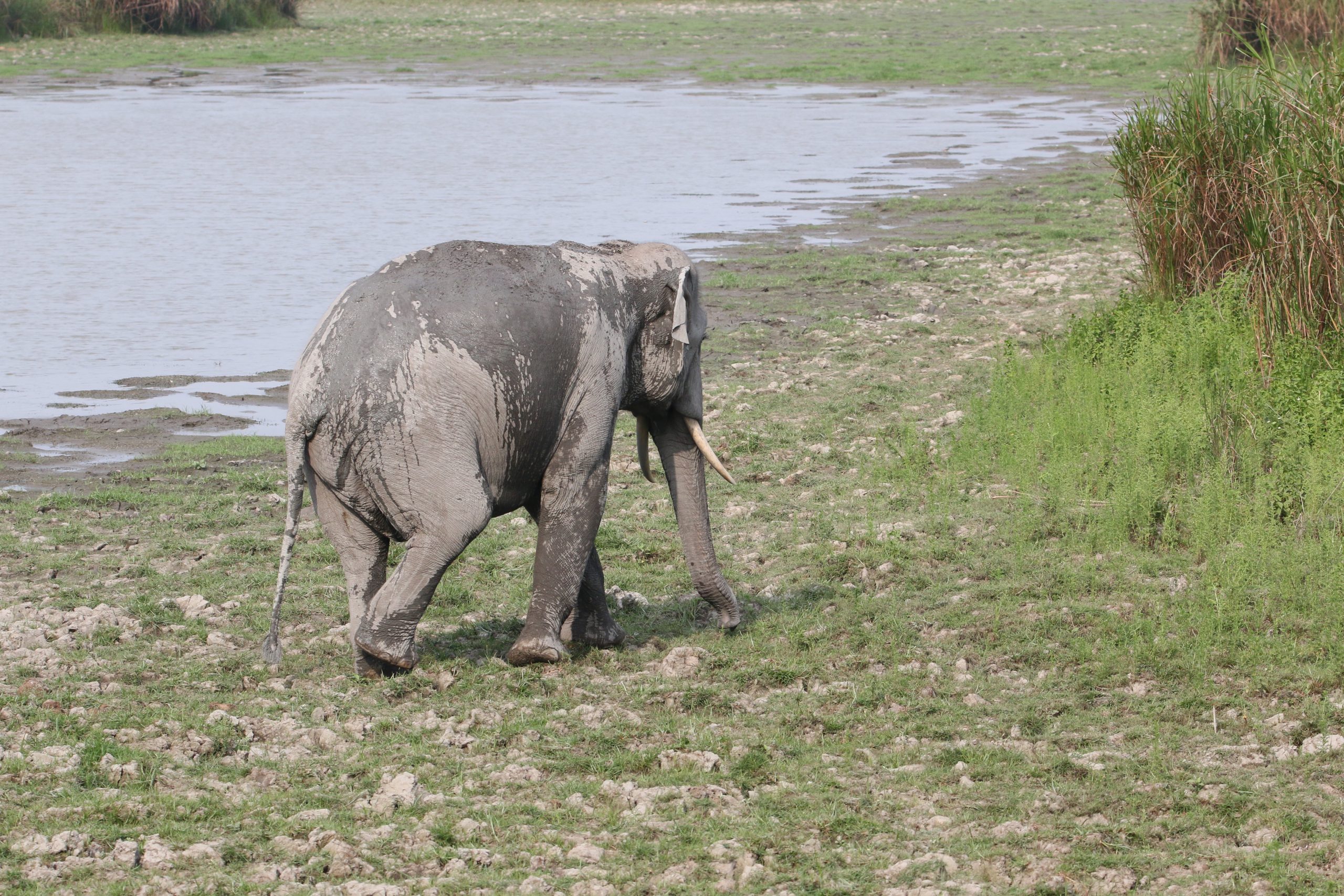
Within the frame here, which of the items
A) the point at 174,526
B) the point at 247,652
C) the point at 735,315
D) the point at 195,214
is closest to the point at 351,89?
the point at 195,214

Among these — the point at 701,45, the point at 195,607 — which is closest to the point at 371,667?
the point at 195,607

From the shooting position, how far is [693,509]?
7.49 m

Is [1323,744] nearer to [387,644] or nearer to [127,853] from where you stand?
[387,644]

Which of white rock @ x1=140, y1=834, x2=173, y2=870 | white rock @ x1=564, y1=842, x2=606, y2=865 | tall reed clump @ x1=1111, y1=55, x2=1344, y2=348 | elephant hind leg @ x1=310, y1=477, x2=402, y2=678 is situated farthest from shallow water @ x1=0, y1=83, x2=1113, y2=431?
white rock @ x1=564, y1=842, x2=606, y2=865

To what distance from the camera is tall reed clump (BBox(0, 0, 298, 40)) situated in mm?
39719

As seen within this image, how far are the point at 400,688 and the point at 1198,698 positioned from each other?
3084 millimetres

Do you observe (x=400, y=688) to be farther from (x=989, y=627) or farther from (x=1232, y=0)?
(x=1232, y=0)

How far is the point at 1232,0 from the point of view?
28.1m

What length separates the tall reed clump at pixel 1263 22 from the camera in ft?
64.0

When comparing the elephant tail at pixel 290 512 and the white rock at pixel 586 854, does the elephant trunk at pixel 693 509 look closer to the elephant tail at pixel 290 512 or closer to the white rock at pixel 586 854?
the elephant tail at pixel 290 512

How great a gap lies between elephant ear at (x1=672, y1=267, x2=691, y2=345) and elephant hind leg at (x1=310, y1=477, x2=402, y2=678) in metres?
1.50

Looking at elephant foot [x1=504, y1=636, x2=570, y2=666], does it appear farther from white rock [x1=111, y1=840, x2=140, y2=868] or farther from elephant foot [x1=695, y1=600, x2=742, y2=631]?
white rock [x1=111, y1=840, x2=140, y2=868]

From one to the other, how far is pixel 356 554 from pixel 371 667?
1.54 feet

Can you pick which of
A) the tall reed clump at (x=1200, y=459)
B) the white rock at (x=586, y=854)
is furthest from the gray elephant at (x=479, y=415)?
the tall reed clump at (x=1200, y=459)
